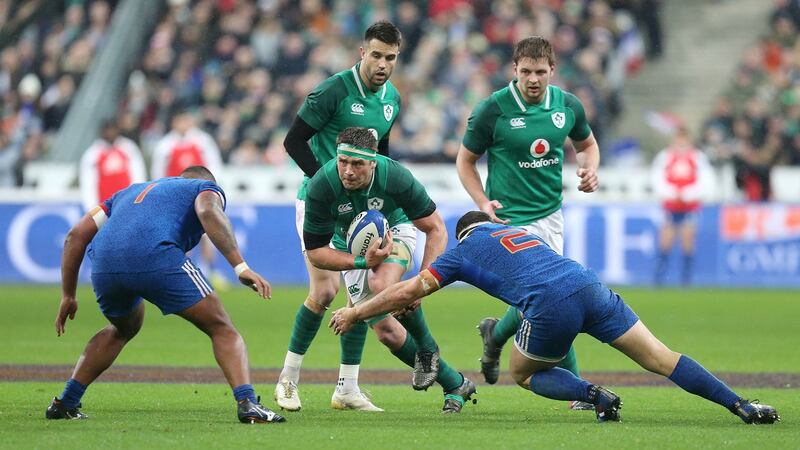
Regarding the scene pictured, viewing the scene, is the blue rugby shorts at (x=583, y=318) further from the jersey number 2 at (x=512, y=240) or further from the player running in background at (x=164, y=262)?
the player running in background at (x=164, y=262)

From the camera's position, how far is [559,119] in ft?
34.2

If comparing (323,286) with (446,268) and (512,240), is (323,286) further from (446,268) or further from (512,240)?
(512,240)

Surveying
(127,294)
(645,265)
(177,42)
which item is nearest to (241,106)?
(177,42)

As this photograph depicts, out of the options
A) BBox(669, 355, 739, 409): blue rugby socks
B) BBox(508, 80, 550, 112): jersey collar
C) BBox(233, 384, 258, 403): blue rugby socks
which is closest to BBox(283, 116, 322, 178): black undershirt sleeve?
BBox(508, 80, 550, 112): jersey collar

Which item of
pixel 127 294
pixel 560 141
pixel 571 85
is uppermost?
pixel 571 85

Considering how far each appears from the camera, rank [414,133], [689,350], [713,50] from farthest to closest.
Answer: [713,50] → [414,133] → [689,350]

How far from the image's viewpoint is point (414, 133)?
2417 centimetres

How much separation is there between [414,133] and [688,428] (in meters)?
16.1

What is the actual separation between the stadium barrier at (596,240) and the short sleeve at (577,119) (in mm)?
10611

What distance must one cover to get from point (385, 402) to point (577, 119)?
8.38 ft

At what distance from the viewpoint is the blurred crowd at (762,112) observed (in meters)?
24.4

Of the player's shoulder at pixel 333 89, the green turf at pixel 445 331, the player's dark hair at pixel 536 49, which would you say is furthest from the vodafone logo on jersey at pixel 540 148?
the green turf at pixel 445 331

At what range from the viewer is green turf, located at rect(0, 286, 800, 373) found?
519 inches

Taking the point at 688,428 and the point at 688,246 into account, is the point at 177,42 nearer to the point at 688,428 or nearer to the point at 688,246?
the point at 688,246
